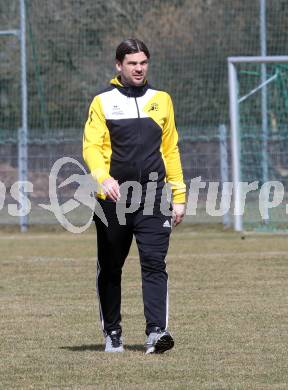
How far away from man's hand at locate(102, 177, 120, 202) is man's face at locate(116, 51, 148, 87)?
0.66m

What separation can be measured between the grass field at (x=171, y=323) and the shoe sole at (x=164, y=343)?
0.06 metres

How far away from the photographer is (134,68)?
286 inches

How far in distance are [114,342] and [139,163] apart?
1.17 m

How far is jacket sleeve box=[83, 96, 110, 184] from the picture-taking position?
7176 mm

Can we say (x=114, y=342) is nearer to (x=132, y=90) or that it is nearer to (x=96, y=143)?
(x=96, y=143)

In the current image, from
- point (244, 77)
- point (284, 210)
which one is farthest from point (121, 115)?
point (244, 77)

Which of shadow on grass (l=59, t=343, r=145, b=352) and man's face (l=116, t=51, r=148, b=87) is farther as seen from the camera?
shadow on grass (l=59, t=343, r=145, b=352)

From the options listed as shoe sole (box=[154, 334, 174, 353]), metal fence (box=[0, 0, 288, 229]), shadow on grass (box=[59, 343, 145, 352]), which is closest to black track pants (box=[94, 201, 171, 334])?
shoe sole (box=[154, 334, 174, 353])

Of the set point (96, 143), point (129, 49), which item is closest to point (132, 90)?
point (129, 49)

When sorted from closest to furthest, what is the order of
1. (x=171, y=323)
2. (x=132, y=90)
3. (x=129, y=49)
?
(x=129, y=49), (x=132, y=90), (x=171, y=323)

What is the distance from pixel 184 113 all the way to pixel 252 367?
17.0m

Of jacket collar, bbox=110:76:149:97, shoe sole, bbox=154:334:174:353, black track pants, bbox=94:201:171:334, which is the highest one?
jacket collar, bbox=110:76:149:97

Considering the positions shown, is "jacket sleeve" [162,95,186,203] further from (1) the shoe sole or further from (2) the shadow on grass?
(2) the shadow on grass

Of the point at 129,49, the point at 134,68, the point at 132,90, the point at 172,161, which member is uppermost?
the point at 129,49
